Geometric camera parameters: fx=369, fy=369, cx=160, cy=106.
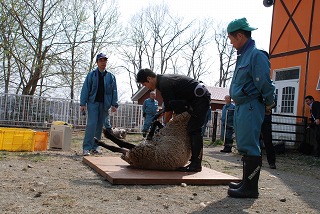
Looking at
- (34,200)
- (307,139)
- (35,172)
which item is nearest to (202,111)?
(35,172)

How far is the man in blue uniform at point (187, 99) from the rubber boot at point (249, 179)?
47.6 inches

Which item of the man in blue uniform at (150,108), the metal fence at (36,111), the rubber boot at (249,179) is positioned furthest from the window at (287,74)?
the rubber boot at (249,179)

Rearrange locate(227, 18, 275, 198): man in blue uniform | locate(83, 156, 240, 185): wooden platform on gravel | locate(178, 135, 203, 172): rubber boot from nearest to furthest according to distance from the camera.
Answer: locate(227, 18, 275, 198): man in blue uniform
locate(83, 156, 240, 185): wooden platform on gravel
locate(178, 135, 203, 172): rubber boot

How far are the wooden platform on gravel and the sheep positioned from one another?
120 millimetres

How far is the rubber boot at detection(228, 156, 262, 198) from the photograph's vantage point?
3.97 metres

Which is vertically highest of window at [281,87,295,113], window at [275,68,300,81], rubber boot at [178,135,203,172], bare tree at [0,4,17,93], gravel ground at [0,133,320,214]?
bare tree at [0,4,17,93]

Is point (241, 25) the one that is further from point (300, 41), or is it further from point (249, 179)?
point (300, 41)

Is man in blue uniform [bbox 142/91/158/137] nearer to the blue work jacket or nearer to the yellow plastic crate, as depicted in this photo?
the blue work jacket

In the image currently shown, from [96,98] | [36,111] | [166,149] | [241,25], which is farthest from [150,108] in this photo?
[241,25]

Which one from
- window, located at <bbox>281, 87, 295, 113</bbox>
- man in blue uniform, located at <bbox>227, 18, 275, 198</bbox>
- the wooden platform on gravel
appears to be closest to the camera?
man in blue uniform, located at <bbox>227, 18, 275, 198</bbox>

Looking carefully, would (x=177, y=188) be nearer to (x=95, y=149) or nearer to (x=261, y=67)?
(x=261, y=67)

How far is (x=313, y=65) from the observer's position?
13.8 metres

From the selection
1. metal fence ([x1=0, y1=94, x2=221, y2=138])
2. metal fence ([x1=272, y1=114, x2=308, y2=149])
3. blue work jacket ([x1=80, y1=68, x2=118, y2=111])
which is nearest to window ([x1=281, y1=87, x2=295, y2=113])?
metal fence ([x1=272, y1=114, x2=308, y2=149])

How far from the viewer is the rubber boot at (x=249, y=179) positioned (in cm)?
397
